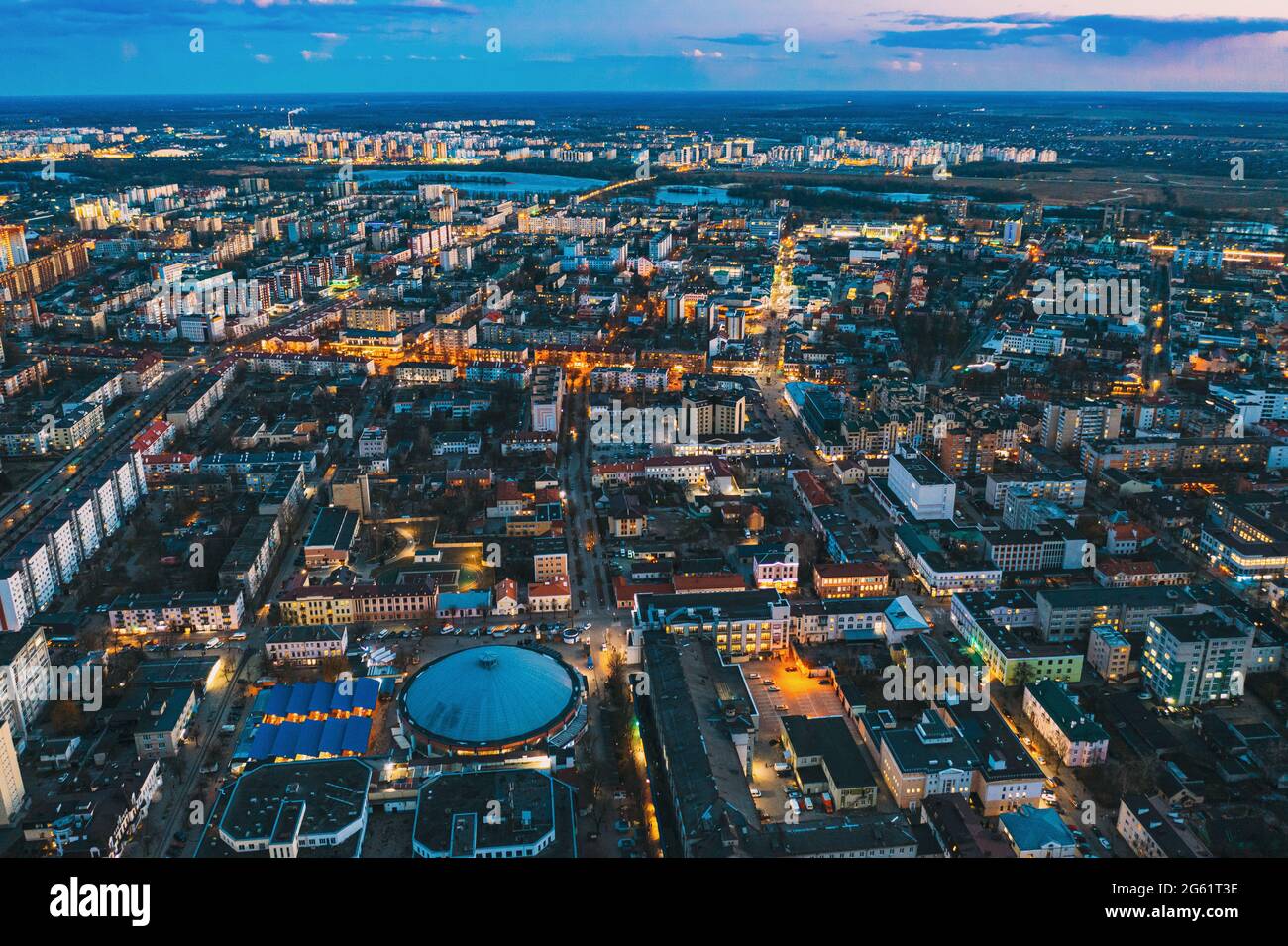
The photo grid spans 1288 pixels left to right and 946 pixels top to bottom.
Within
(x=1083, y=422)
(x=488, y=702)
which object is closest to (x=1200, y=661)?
(x=488, y=702)

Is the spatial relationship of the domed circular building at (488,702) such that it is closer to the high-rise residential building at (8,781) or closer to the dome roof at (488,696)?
the dome roof at (488,696)


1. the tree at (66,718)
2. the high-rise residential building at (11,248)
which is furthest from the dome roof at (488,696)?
the high-rise residential building at (11,248)

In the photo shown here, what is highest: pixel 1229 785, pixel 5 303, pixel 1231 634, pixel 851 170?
pixel 851 170

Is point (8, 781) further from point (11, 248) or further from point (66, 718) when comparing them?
point (11, 248)

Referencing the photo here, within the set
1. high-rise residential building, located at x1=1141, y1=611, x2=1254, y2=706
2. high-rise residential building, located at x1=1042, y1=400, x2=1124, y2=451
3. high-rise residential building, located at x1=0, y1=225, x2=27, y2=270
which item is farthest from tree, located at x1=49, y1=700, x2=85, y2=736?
high-rise residential building, located at x1=0, y1=225, x2=27, y2=270

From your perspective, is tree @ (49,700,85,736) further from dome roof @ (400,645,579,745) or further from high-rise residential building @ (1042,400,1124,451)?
high-rise residential building @ (1042,400,1124,451)
